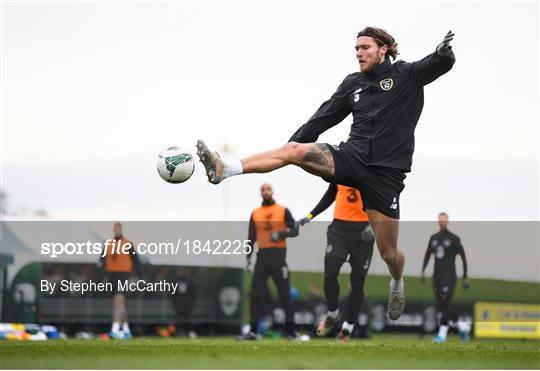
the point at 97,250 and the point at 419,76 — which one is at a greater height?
the point at 419,76

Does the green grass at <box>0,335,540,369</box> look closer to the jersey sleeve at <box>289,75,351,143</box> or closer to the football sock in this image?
the football sock

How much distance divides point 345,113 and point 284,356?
278cm

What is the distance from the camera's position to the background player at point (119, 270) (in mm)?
17547

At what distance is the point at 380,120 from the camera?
10516 mm

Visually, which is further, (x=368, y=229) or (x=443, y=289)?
(x=443, y=289)

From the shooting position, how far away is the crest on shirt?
1059 centimetres

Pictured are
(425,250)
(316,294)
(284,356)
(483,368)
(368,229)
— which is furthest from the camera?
(316,294)

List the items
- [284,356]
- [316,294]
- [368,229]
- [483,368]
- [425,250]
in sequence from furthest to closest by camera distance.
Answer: [316,294]
[425,250]
[368,229]
[284,356]
[483,368]

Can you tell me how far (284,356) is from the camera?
1039 centimetres

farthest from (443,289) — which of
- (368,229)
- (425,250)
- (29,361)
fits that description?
(29,361)

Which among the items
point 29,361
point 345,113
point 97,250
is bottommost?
point 29,361

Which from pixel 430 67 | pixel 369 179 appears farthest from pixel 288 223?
pixel 430 67

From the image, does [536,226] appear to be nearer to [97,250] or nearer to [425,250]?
[425,250]

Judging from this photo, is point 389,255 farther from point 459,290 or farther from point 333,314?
point 459,290
